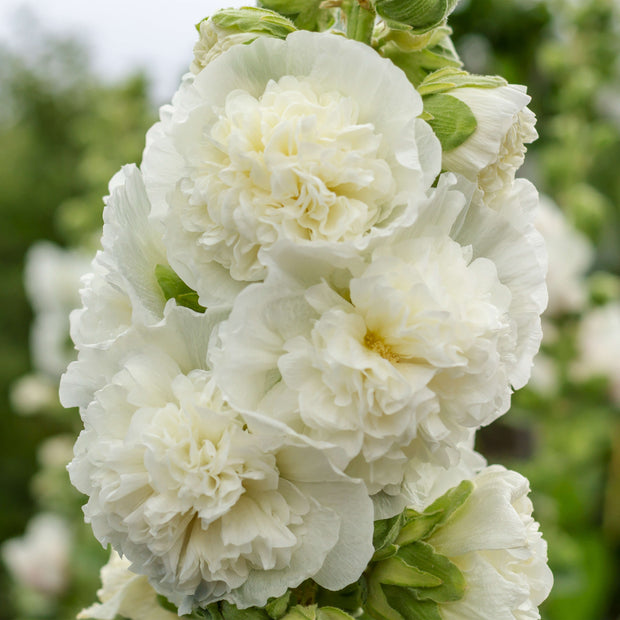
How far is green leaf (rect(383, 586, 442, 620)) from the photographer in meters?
0.76

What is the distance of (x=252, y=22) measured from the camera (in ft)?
2.36

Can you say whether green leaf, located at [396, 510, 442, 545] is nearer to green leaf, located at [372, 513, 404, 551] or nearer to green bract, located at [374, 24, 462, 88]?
green leaf, located at [372, 513, 404, 551]

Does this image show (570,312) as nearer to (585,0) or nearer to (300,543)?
(585,0)

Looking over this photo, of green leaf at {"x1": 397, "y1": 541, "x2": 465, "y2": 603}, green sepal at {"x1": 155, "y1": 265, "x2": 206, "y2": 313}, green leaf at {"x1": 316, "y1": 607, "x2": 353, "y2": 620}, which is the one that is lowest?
green leaf at {"x1": 316, "y1": 607, "x2": 353, "y2": 620}

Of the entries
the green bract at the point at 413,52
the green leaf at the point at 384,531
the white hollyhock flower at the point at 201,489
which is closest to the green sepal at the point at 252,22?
→ the green bract at the point at 413,52

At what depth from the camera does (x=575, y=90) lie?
8.00ft

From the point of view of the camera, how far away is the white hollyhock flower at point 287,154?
625 millimetres

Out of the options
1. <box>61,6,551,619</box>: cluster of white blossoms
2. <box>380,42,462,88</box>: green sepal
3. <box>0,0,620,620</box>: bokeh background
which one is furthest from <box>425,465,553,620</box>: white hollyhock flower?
<box>0,0,620,620</box>: bokeh background

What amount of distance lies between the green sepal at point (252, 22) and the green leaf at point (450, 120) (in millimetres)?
138

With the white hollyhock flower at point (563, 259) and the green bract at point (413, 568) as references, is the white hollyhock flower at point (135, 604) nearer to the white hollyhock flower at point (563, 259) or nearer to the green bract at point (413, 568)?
the green bract at point (413, 568)

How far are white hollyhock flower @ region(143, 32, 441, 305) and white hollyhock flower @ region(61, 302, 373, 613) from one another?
0.26 ft

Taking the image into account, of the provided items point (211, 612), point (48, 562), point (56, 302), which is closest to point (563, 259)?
point (56, 302)

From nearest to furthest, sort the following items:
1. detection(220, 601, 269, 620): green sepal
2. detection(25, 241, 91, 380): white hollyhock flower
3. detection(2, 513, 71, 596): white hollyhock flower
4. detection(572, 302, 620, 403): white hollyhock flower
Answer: detection(220, 601, 269, 620): green sepal
detection(572, 302, 620, 403): white hollyhock flower
detection(25, 241, 91, 380): white hollyhock flower
detection(2, 513, 71, 596): white hollyhock flower

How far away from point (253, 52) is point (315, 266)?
18 centimetres
